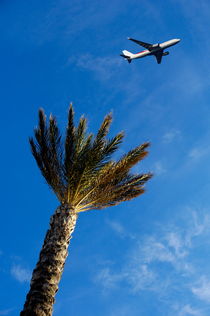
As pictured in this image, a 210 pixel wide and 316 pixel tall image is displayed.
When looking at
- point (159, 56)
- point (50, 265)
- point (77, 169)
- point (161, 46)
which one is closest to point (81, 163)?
point (77, 169)

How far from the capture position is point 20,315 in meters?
6.81

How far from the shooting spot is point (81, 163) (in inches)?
369

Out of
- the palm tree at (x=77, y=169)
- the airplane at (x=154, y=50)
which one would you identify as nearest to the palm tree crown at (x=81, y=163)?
the palm tree at (x=77, y=169)

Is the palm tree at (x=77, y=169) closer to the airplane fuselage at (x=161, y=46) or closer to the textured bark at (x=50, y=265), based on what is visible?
the textured bark at (x=50, y=265)

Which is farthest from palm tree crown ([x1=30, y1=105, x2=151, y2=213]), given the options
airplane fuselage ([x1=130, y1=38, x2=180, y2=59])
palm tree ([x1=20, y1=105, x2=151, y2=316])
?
airplane fuselage ([x1=130, y1=38, x2=180, y2=59])

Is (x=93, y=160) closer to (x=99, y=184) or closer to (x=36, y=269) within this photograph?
(x=99, y=184)

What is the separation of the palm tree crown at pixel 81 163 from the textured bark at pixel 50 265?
58 centimetres

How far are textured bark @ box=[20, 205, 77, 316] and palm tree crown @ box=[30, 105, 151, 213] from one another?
0.58 m

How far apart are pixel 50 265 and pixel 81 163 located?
297cm

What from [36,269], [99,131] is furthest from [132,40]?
[36,269]

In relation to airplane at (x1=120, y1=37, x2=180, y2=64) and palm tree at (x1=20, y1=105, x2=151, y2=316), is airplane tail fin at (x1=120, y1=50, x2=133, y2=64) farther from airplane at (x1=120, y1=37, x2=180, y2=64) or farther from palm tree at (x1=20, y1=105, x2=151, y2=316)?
palm tree at (x1=20, y1=105, x2=151, y2=316)

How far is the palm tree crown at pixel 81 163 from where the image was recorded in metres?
9.41

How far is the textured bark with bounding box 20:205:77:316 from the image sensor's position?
273 inches

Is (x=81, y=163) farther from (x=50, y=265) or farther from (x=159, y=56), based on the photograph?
(x=159, y=56)
